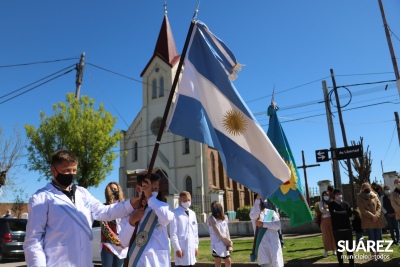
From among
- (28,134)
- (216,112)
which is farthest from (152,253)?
(28,134)

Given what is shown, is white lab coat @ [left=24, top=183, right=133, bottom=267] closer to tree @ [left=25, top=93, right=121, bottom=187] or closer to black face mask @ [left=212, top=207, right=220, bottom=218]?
black face mask @ [left=212, top=207, right=220, bottom=218]

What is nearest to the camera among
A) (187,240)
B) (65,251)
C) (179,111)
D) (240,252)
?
(65,251)

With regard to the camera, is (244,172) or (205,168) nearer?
(244,172)

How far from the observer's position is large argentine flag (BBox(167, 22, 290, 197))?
451 cm

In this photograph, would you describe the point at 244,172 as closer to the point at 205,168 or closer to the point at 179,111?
the point at 179,111

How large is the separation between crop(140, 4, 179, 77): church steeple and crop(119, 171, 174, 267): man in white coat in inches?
1514

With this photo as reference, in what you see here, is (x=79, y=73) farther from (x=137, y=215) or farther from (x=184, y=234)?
(x=137, y=215)

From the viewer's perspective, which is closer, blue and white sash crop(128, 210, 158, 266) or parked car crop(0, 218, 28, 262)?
blue and white sash crop(128, 210, 158, 266)

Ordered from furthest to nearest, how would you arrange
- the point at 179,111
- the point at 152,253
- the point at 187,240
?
the point at 187,240
the point at 179,111
the point at 152,253

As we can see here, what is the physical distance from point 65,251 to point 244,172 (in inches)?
92.8

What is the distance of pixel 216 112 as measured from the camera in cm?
463

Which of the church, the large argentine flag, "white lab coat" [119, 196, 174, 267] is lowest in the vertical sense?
"white lab coat" [119, 196, 174, 267]

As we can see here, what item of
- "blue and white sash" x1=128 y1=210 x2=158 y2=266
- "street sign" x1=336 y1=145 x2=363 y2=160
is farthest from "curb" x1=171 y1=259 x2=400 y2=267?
"street sign" x1=336 y1=145 x2=363 y2=160

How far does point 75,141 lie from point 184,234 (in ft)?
61.7
